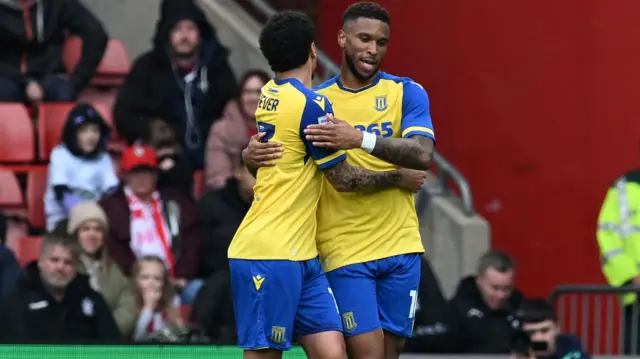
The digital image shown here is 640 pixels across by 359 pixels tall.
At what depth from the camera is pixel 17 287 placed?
1094 centimetres

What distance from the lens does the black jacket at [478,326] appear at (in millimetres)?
11086

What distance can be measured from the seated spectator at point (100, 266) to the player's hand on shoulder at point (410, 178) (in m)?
3.68

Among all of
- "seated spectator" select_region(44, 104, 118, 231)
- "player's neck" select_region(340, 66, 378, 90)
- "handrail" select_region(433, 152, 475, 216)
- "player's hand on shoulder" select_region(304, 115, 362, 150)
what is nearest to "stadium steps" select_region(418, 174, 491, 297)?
"handrail" select_region(433, 152, 475, 216)

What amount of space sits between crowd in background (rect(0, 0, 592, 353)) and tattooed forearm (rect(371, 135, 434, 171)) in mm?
2167

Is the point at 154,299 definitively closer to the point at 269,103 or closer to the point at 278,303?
the point at 278,303

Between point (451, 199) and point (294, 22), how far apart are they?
6.03m

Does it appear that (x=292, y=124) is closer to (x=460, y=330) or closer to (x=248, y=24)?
(x=460, y=330)

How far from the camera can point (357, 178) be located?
7555 millimetres

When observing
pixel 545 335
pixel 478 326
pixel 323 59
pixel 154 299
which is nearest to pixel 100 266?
pixel 154 299

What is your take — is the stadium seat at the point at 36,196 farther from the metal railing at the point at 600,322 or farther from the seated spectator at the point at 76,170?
the metal railing at the point at 600,322

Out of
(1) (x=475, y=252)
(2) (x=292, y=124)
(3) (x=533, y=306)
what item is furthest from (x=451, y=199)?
(2) (x=292, y=124)

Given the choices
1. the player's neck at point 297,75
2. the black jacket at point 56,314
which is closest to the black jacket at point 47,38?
the black jacket at point 56,314

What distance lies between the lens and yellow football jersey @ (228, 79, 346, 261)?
730 centimetres

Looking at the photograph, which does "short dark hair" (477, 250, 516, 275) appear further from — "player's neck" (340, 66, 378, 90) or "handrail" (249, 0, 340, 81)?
"player's neck" (340, 66, 378, 90)
